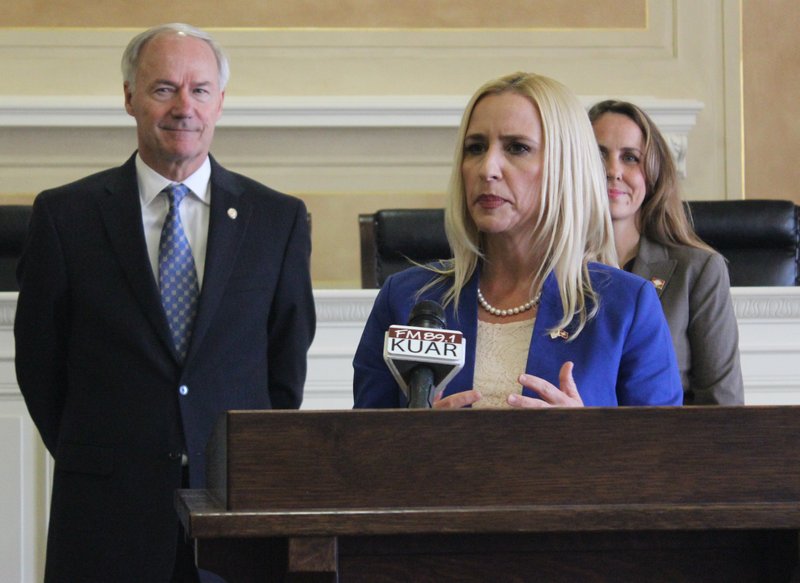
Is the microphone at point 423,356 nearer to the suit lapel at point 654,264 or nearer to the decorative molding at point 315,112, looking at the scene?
the suit lapel at point 654,264

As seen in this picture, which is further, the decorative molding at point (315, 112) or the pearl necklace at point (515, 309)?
the decorative molding at point (315, 112)

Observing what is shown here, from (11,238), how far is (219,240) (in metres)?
1.33

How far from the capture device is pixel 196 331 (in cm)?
238

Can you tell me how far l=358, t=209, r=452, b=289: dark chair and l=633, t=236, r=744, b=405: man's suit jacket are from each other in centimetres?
96

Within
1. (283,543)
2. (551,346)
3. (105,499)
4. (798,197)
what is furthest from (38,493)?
(798,197)

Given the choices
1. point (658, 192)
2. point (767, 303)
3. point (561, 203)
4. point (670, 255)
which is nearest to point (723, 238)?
point (767, 303)

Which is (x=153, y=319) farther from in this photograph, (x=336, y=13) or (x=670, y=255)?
(x=336, y=13)

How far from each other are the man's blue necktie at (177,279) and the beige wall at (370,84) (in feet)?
8.15

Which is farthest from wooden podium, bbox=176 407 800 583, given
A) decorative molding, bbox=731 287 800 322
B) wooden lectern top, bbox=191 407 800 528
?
decorative molding, bbox=731 287 800 322

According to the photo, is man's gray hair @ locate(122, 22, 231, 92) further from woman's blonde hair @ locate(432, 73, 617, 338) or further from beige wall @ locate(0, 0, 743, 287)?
beige wall @ locate(0, 0, 743, 287)

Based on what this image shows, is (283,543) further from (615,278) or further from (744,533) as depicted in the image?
(615,278)

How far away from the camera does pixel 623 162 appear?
110 inches

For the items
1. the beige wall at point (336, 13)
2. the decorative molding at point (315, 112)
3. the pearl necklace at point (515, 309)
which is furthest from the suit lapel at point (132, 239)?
the beige wall at point (336, 13)

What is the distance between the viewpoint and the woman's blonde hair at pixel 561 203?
A: 6.15 ft
